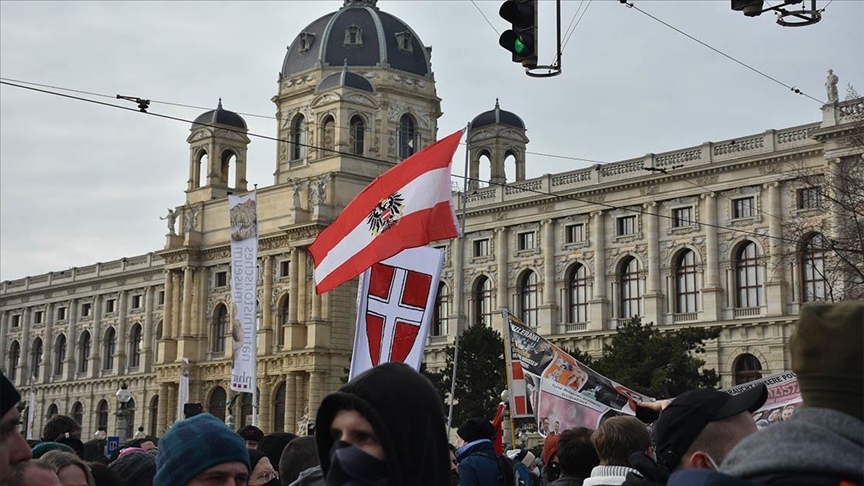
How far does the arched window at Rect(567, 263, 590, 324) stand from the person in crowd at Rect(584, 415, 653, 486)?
43.9 m

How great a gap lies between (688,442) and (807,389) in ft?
4.63

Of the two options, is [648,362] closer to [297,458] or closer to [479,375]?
[479,375]

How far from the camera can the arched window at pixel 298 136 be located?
62.5 metres

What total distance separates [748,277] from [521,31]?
3464cm

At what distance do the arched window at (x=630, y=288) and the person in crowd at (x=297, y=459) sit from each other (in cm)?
4210

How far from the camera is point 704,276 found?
45469mm

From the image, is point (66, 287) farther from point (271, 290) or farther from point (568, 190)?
point (568, 190)

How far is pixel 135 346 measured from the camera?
238 ft

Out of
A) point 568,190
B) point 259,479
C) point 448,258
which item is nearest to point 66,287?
point 448,258

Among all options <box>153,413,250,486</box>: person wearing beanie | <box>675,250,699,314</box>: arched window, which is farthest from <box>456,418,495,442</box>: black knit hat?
<box>675,250,699,314</box>: arched window

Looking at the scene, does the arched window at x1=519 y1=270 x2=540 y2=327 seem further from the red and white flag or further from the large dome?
the red and white flag

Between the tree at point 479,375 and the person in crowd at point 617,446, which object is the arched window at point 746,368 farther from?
the person in crowd at point 617,446

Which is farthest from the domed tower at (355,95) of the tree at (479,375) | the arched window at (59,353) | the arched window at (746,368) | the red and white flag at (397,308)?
the red and white flag at (397,308)

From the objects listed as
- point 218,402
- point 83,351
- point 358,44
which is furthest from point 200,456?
point 83,351
